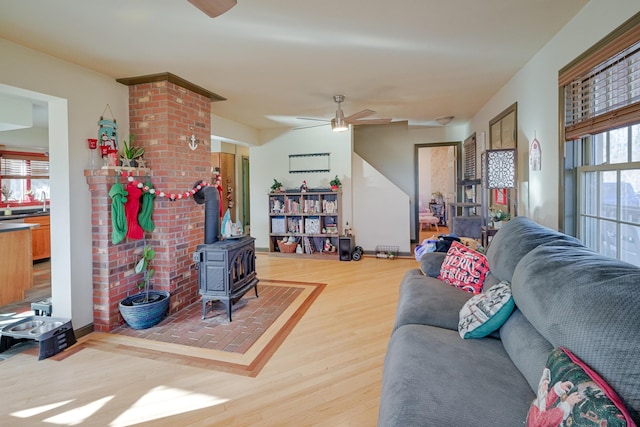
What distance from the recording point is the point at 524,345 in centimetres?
143

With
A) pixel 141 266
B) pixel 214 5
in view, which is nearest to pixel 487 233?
pixel 214 5

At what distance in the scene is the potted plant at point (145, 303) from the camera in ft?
9.88

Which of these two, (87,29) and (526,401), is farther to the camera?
(87,29)

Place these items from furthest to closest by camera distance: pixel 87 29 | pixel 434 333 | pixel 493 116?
pixel 493 116
pixel 87 29
pixel 434 333

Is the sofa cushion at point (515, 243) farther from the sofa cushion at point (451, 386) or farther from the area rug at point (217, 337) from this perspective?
the area rug at point (217, 337)

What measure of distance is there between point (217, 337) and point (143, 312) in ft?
2.52

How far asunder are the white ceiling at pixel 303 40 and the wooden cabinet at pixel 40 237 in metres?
3.95

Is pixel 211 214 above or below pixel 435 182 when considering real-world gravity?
below

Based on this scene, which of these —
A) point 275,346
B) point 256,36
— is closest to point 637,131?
point 256,36

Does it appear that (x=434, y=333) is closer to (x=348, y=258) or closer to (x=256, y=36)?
(x=256, y=36)

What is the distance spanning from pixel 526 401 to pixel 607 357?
0.40 meters

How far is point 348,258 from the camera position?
5.79 metres

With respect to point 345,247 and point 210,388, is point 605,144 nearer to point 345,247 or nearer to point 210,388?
point 210,388

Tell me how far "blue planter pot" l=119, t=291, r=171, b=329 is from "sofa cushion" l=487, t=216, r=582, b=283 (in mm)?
2944
